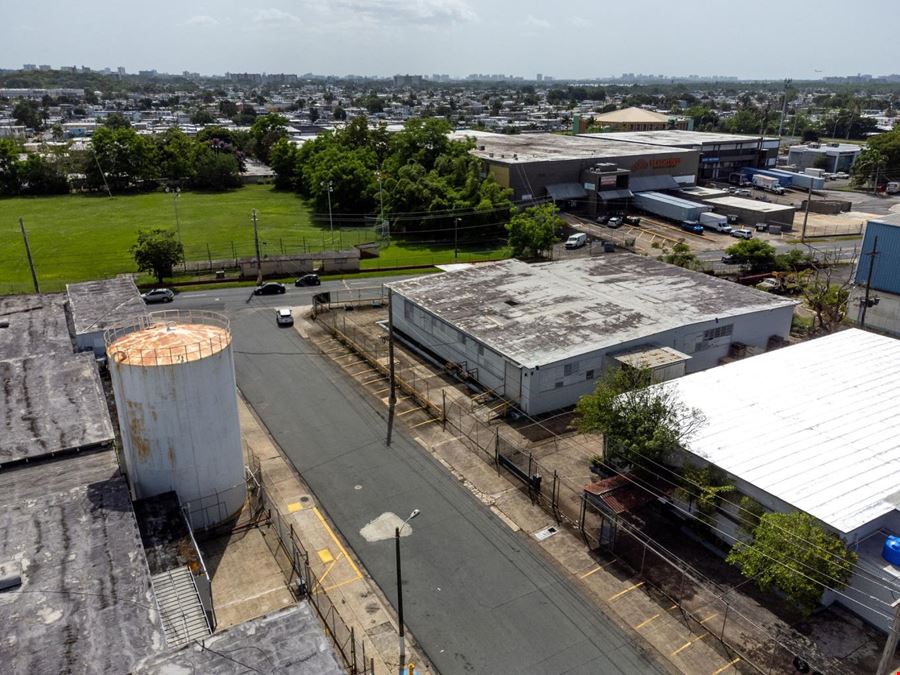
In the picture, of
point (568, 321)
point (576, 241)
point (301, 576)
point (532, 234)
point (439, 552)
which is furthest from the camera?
point (576, 241)

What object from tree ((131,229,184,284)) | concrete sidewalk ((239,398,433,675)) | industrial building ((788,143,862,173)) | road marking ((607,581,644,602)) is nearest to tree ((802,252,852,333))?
road marking ((607,581,644,602))

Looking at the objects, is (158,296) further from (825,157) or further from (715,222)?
(825,157)

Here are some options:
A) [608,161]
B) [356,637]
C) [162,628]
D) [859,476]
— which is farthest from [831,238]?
[162,628]

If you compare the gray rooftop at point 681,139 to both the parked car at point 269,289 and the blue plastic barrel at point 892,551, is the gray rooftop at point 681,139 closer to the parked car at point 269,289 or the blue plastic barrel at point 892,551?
the parked car at point 269,289

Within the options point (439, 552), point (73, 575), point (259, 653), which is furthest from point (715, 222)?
point (73, 575)

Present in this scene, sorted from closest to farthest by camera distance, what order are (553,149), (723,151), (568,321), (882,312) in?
1. (568,321)
2. (882,312)
3. (553,149)
4. (723,151)

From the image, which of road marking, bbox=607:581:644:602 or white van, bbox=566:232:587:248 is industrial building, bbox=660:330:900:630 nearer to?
road marking, bbox=607:581:644:602

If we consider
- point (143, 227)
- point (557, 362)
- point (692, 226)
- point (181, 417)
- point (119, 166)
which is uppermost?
point (119, 166)
